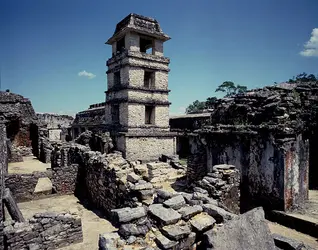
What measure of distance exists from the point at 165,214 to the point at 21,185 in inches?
322

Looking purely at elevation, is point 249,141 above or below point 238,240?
above

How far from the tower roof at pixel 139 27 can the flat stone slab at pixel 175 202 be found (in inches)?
632

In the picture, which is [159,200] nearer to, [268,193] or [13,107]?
[268,193]

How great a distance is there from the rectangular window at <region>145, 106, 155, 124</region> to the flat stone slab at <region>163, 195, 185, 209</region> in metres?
15.1

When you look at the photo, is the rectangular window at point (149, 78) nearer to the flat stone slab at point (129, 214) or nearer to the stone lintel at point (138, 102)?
the stone lintel at point (138, 102)

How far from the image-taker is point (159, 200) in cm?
451

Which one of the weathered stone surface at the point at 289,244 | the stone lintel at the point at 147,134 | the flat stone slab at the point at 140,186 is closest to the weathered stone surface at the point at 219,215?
the weathered stone surface at the point at 289,244

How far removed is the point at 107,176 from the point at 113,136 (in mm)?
11435

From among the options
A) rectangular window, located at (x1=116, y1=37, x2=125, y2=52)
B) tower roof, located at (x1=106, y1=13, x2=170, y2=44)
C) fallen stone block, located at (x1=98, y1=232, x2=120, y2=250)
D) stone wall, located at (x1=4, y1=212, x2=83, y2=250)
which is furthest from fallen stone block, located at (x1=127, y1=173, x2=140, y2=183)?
rectangular window, located at (x1=116, y1=37, x2=125, y2=52)

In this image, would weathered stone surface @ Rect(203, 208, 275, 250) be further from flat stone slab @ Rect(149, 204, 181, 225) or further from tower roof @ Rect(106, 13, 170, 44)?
tower roof @ Rect(106, 13, 170, 44)

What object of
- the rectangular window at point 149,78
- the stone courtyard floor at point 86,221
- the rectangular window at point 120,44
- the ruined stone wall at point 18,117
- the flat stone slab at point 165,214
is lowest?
the stone courtyard floor at point 86,221

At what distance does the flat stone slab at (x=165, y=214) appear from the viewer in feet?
11.8

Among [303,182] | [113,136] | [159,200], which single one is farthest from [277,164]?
[113,136]

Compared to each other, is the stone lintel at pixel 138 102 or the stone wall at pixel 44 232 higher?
the stone lintel at pixel 138 102
